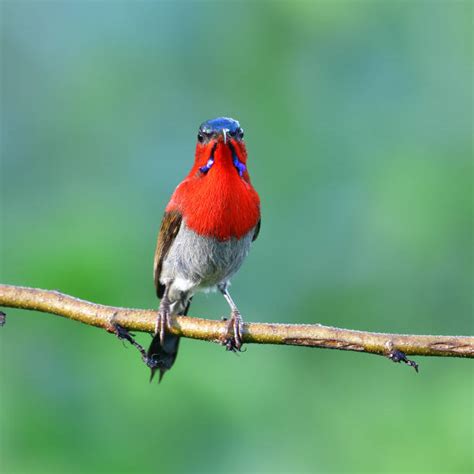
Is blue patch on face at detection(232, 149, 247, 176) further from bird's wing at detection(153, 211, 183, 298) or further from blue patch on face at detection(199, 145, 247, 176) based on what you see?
bird's wing at detection(153, 211, 183, 298)

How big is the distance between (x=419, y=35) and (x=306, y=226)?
9.27 ft

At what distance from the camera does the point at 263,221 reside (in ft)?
26.3

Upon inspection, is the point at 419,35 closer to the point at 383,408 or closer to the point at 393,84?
the point at 393,84

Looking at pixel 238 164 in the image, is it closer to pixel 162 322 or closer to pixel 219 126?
pixel 219 126

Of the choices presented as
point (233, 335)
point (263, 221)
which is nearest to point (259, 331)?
point (233, 335)

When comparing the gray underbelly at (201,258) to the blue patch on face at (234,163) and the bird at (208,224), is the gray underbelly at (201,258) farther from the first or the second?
the blue patch on face at (234,163)

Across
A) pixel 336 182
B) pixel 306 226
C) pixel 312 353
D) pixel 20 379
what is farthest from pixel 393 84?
pixel 20 379

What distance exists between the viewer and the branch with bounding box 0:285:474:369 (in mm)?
3850

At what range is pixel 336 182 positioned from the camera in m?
8.41

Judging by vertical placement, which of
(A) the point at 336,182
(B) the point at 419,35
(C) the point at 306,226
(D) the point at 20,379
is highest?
(B) the point at 419,35

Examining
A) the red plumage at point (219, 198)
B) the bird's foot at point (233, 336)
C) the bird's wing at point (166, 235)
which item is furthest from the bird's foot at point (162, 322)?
the bird's wing at point (166, 235)

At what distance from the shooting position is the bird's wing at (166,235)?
18.2 feet

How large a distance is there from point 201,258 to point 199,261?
0.04 meters

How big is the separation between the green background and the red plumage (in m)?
1.21
